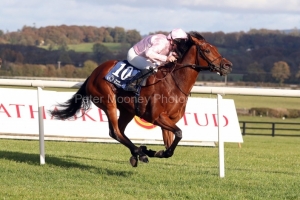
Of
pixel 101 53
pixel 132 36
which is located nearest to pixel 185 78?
pixel 101 53

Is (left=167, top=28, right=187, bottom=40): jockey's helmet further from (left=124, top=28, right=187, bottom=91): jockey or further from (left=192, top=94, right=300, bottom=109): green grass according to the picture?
(left=192, top=94, right=300, bottom=109): green grass

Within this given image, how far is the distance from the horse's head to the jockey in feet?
0.61

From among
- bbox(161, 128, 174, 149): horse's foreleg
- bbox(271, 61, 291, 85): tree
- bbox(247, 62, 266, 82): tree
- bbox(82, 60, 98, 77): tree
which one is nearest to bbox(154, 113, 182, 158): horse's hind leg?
bbox(161, 128, 174, 149): horse's foreleg

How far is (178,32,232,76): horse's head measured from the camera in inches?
305

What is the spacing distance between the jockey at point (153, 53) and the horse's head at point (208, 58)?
185mm

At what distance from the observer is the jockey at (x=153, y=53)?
782 cm

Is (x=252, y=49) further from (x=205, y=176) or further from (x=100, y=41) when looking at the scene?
(x=205, y=176)

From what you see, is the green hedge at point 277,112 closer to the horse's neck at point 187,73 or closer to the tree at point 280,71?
the tree at point 280,71

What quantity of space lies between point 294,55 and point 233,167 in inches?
3743

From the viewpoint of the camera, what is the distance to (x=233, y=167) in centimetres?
888

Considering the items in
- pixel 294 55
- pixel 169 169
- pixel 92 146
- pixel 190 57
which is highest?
pixel 190 57

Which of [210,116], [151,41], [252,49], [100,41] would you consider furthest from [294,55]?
[151,41]

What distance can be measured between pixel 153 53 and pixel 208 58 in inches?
28.3

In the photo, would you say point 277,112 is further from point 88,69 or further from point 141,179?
point 141,179
